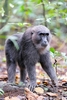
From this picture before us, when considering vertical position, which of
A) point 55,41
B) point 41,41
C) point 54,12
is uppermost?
point 54,12

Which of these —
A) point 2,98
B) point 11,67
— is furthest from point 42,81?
point 2,98

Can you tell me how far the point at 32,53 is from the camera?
6.84 metres

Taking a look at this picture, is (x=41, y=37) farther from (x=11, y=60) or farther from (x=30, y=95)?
(x=30, y=95)

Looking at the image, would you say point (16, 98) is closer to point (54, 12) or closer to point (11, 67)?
point (11, 67)

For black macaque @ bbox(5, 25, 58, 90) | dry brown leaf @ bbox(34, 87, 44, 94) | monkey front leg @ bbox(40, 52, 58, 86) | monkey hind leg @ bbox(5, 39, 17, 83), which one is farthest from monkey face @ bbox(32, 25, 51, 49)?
dry brown leaf @ bbox(34, 87, 44, 94)

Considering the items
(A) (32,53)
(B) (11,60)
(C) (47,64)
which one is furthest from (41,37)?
(B) (11,60)

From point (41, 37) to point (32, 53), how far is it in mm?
375

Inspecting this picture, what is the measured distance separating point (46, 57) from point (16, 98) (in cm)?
167

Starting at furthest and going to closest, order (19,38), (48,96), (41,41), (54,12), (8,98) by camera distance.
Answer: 1. (54,12)
2. (19,38)
3. (41,41)
4. (48,96)
5. (8,98)

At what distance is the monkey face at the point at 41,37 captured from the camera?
670cm

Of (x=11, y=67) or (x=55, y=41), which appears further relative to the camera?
(x=55, y=41)

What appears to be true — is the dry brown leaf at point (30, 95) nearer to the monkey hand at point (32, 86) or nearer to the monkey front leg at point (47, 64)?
the monkey hand at point (32, 86)

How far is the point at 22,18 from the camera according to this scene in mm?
17000

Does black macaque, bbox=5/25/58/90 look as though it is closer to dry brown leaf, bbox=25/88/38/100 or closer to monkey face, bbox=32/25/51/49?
monkey face, bbox=32/25/51/49
